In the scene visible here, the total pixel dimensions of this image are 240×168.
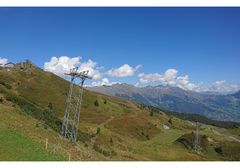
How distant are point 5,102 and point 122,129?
48655 millimetres

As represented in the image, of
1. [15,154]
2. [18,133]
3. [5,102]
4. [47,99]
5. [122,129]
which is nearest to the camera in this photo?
[15,154]

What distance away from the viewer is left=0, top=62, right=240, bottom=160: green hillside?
40750mm

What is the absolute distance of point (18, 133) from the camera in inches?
1620

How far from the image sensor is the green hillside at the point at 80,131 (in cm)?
4075

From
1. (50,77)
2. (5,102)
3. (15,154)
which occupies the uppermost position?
(50,77)

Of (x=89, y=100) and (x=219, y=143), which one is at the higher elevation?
(x=89, y=100)

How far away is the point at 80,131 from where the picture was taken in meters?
84.1

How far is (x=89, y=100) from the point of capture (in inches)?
5522

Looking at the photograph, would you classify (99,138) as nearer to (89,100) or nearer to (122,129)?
(122,129)
